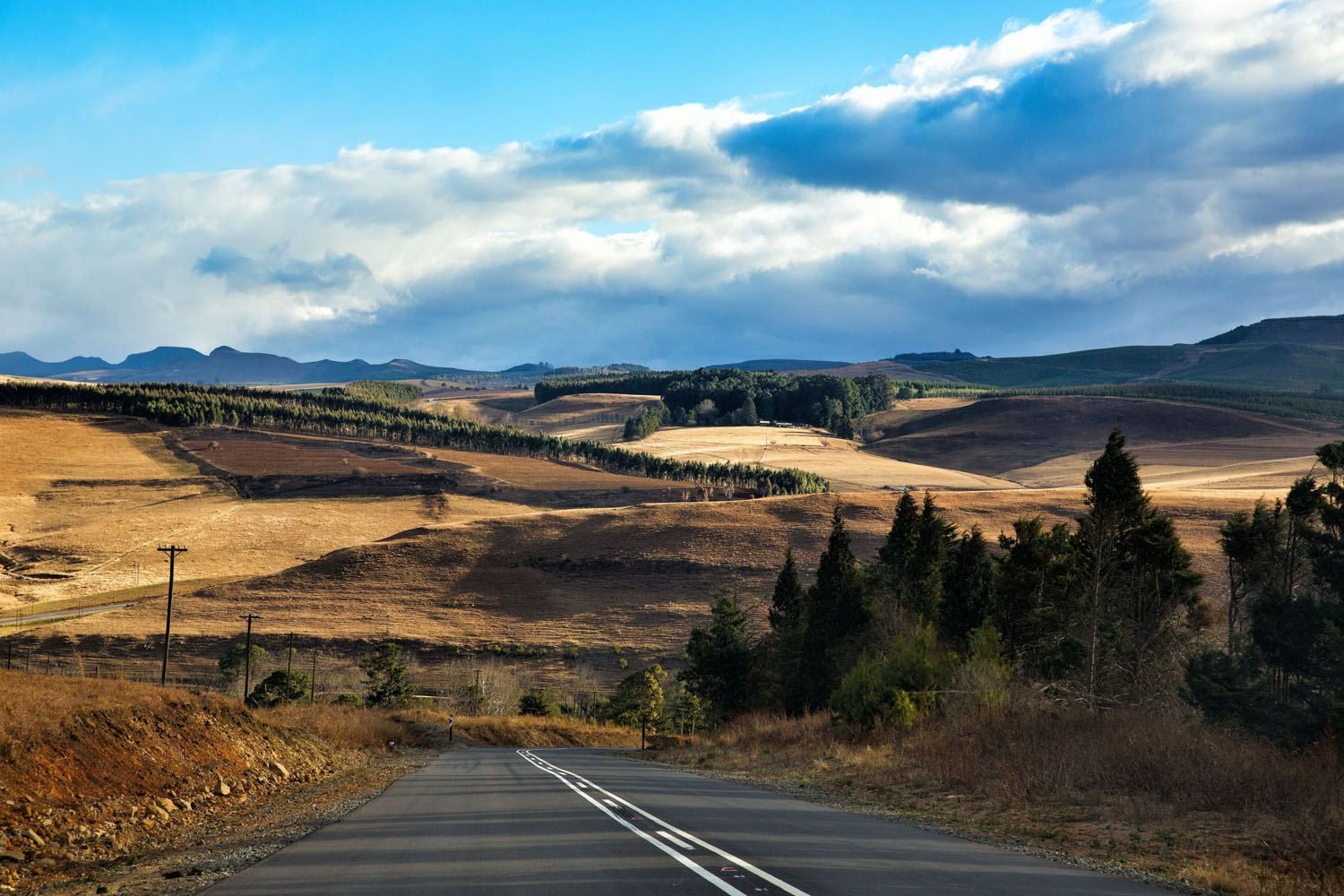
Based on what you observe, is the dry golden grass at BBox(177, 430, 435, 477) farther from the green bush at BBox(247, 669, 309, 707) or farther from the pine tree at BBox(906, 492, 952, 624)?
the pine tree at BBox(906, 492, 952, 624)

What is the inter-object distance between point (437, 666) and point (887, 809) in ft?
257

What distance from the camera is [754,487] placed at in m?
181

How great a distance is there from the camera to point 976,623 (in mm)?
51500

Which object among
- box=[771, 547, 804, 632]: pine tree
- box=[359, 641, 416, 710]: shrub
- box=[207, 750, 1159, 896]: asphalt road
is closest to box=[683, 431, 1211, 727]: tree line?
box=[771, 547, 804, 632]: pine tree

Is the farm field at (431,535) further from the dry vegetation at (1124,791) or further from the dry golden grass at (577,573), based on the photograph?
the dry vegetation at (1124,791)

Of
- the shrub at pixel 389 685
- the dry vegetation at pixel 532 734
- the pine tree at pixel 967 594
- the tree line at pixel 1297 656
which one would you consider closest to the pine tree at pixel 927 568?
the pine tree at pixel 967 594

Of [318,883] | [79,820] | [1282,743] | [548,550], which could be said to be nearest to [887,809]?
[318,883]

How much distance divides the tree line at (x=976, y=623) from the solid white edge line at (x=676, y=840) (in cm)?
1607

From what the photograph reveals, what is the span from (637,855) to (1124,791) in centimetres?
1023

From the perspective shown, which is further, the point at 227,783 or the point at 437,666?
the point at 437,666

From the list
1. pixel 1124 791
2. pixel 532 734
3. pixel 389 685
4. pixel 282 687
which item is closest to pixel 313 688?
pixel 389 685

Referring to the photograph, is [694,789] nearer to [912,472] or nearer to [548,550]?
[548,550]

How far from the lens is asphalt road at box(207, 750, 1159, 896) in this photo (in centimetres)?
1040

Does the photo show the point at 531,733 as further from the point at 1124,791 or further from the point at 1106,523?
the point at 1124,791
